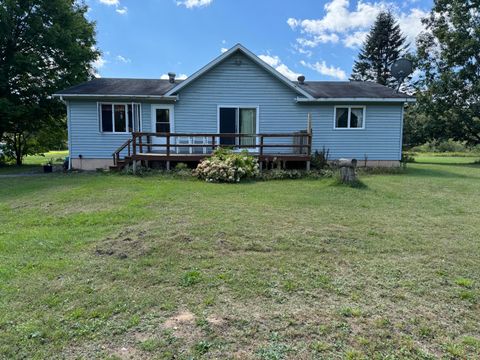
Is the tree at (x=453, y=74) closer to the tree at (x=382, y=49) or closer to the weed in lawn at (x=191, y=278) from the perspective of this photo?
the tree at (x=382, y=49)

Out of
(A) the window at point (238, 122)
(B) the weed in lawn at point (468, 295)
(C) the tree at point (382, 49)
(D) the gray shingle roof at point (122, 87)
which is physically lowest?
(B) the weed in lawn at point (468, 295)

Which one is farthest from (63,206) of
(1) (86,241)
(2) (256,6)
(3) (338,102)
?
(2) (256,6)

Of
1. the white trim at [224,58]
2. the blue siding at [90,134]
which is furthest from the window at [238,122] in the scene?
the blue siding at [90,134]

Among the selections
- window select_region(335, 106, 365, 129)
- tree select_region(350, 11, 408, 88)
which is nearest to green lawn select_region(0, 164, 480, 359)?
window select_region(335, 106, 365, 129)

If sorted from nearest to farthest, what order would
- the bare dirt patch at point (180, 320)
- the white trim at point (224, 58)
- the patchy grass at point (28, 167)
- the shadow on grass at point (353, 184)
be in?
the bare dirt patch at point (180, 320), the shadow on grass at point (353, 184), the white trim at point (224, 58), the patchy grass at point (28, 167)

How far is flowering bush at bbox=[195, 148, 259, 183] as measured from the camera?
35.6ft

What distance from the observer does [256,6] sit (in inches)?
722

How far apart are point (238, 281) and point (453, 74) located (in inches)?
1068

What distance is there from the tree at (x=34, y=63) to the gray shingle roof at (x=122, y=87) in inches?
193

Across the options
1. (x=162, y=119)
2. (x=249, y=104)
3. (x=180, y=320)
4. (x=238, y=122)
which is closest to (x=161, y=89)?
(x=162, y=119)

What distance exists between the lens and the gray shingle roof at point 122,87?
47.4 ft

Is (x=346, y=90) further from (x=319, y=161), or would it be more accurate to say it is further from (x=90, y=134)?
(x=90, y=134)

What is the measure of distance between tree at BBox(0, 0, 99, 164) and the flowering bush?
12.5 meters

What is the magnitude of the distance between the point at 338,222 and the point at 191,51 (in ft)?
64.7
